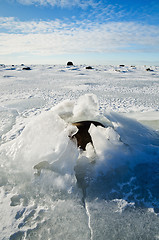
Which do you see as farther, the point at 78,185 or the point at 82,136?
the point at 82,136

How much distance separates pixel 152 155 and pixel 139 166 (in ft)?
1.00

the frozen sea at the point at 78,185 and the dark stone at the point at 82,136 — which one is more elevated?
the dark stone at the point at 82,136

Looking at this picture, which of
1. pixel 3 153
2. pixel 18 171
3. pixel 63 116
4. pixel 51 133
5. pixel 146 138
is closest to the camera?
pixel 18 171

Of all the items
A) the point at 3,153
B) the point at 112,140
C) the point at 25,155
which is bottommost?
the point at 3,153

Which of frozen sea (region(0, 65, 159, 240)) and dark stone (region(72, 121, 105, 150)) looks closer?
frozen sea (region(0, 65, 159, 240))

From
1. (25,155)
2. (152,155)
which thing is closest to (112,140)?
(152,155)

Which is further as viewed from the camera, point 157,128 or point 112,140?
point 157,128

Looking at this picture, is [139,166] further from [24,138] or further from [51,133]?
[24,138]

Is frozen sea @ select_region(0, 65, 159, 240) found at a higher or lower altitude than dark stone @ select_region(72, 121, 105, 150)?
lower

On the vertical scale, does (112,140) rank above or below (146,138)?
above

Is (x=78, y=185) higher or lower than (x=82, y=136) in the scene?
lower

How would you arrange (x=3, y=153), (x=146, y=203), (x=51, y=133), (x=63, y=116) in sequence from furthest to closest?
(x=63, y=116) < (x=3, y=153) < (x=51, y=133) < (x=146, y=203)

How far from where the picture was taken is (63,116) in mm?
2951

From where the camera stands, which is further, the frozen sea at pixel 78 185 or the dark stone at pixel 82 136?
the dark stone at pixel 82 136
